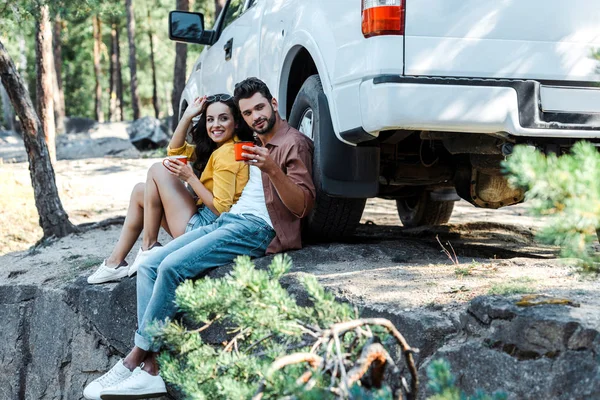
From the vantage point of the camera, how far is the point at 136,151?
15.9m

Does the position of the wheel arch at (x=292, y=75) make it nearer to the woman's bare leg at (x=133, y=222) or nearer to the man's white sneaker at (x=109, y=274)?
the woman's bare leg at (x=133, y=222)

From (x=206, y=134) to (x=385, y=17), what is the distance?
5.34 feet

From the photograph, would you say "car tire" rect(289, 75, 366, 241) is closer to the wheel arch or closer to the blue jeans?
the wheel arch

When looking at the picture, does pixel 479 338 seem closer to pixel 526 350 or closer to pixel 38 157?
pixel 526 350

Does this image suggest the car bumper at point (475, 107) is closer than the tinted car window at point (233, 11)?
Yes

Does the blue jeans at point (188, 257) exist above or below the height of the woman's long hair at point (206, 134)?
below

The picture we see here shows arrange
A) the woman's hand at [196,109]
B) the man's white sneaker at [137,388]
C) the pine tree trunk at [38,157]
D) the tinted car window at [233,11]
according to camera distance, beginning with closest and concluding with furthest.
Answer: the man's white sneaker at [137,388] < the woman's hand at [196,109] < the tinted car window at [233,11] < the pine tree trunk at [38,157]

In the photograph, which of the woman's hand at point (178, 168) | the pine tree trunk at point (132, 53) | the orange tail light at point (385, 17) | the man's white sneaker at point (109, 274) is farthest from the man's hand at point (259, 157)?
the pine tree trunk at point (132, 53)

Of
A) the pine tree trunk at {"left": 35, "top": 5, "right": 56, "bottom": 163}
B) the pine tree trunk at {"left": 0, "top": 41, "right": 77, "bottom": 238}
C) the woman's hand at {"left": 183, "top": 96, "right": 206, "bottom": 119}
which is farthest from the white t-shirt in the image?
the pine tree trunk at {"left": 35, "top": 5, "right": 56, "bottom": 163}

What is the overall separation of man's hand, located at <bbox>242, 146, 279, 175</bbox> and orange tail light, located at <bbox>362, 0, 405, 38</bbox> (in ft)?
2.48

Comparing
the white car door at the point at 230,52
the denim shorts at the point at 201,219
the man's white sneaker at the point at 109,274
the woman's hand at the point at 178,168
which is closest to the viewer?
the woman's hand at the point at 178,168

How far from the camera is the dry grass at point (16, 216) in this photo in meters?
8.29

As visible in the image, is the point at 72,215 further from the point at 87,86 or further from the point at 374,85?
the point at 87,86

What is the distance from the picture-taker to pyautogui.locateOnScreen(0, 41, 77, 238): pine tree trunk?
22.1 feet
